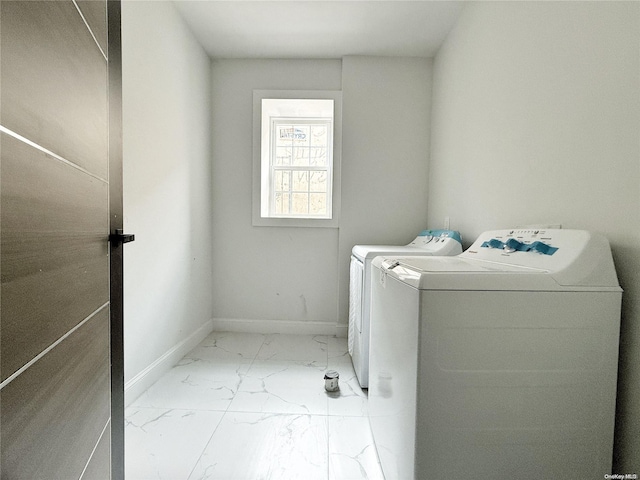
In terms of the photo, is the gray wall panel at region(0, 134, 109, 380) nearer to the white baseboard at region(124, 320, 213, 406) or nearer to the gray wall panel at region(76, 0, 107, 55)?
the gray wall panel at region(76, 0, 107, 55)

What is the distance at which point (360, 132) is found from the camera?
2748 mm

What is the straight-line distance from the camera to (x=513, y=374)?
0.87 metres

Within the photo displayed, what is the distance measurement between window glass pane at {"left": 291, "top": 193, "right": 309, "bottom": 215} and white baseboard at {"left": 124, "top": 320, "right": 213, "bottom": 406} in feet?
4.35

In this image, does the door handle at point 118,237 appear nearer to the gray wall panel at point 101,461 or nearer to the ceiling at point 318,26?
the gray wall panel at point 101,461

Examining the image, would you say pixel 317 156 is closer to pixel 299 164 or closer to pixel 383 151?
pixel 299 164

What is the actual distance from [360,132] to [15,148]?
8.37 feet

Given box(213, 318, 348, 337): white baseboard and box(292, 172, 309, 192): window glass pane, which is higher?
box(292, 172, 309, 192): window glass pane

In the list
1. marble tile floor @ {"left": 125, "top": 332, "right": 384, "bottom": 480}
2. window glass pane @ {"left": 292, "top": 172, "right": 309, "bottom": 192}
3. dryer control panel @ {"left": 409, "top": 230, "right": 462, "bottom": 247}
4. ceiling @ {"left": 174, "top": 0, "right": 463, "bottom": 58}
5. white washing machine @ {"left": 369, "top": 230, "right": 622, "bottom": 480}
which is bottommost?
marble tile floor @ {"left": 125, "top": 332, "right": 384, "bottom": 480}

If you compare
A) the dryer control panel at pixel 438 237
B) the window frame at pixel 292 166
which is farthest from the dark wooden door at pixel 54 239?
the window frame at pixel 292 166

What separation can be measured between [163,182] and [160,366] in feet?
3.81

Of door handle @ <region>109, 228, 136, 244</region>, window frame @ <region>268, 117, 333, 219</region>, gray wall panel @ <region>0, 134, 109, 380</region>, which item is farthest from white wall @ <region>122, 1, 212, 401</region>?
Result: gray wall panel @ <region>0, 134, 109, 380</region>

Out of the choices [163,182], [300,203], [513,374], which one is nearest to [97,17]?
[163,182]

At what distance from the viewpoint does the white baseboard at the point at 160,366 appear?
1694 millimetres

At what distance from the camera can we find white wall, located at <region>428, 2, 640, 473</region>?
0.91m
